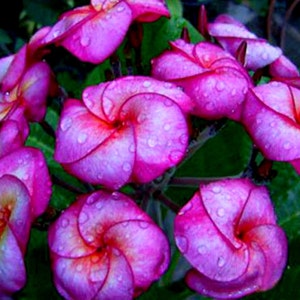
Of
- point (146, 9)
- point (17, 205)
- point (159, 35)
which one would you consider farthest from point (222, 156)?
point (17, 205)

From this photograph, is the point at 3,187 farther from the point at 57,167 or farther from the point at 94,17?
the point at 57,167

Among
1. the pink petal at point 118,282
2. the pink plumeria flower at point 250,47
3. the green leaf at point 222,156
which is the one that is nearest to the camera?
the pink petal at point 118,282

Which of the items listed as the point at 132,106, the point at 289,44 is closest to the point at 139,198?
the point at 132,106

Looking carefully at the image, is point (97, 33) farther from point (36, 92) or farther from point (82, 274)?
point (82, 274)

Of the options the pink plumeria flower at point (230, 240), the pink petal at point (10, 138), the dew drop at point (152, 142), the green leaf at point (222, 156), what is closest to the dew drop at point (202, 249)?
the pink plumeria flower at point (230, 240)

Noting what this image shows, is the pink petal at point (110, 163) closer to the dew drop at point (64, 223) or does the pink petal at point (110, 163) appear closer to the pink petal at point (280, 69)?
the dew drop at point (64, 223)

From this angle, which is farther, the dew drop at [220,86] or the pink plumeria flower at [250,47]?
the pink plumeria flower at [250,47]
